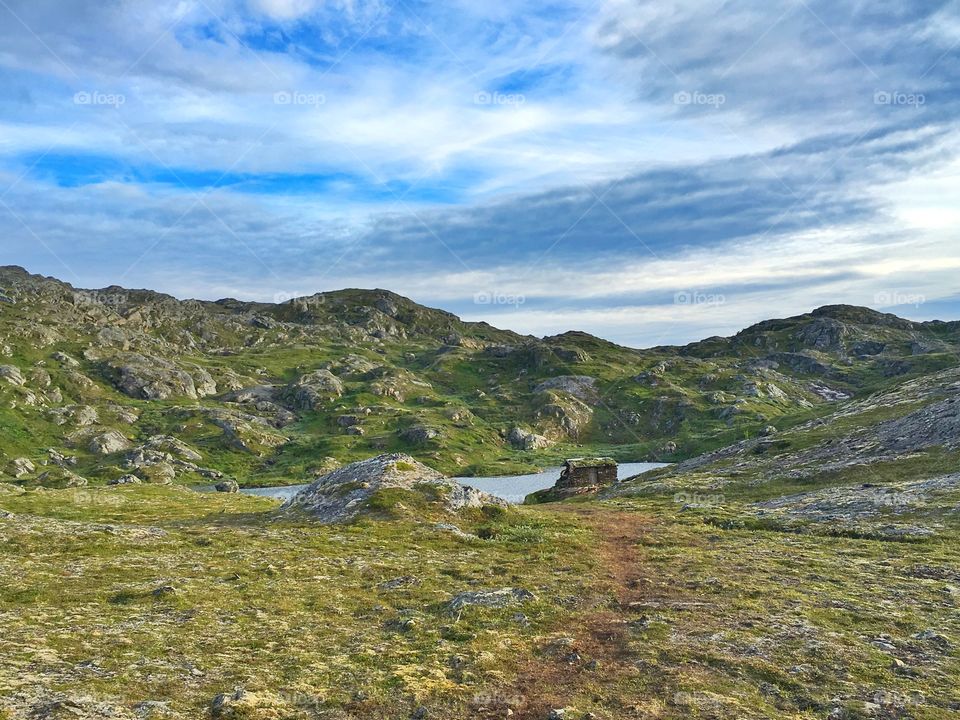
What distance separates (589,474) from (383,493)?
176 feet

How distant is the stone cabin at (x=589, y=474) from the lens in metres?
97.1

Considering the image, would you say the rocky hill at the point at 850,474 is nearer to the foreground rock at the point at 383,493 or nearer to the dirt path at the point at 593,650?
the dirt path at the point at 593,650

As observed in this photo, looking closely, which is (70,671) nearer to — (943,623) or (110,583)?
(110,583)

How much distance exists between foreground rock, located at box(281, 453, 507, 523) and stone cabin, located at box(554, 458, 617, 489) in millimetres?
44072

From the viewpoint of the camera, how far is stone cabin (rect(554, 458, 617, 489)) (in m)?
97.1

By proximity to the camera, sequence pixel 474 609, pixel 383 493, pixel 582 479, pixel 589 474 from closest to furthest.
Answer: pixel 474 609 → pixel 383 493 → pixel 582 479 → pixel 589 474

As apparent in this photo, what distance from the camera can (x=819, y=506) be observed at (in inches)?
2115

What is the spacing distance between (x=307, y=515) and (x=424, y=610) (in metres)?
30.3
